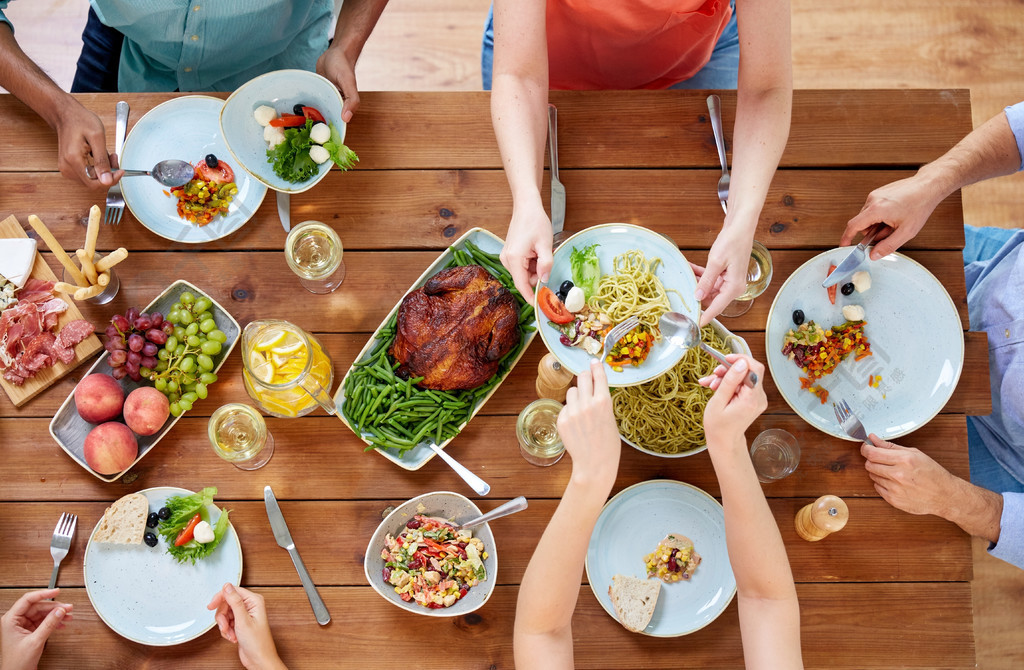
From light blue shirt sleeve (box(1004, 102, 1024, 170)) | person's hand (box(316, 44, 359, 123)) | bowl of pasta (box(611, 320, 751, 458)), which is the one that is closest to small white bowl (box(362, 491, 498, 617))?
bowl of pasta (box(611, 320, 751, 458))

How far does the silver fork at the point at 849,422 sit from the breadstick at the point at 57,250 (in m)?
2.29

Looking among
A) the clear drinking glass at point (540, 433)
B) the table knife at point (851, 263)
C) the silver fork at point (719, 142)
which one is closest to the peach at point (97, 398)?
the clear drinking glass at point (540, 433)

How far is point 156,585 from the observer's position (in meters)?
1.98

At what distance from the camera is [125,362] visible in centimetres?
203

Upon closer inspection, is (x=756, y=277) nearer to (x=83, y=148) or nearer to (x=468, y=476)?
(x=468, y=476)

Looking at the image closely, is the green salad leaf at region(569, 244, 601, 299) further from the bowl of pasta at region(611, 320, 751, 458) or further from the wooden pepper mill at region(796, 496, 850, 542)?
the wooden pepper mill at region(796, 496, 850, 542)

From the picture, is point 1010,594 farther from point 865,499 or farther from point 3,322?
point 3,322

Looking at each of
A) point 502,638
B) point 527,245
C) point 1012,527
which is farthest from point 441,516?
point 1012,527

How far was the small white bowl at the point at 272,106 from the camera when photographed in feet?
6.70

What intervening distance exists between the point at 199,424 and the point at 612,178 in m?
1.51

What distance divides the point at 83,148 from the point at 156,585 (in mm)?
1358

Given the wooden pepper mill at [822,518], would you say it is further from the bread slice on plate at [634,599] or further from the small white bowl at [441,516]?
the small white bowl at [441,516]

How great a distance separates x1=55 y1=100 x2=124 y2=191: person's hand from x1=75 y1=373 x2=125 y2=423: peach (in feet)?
2.05

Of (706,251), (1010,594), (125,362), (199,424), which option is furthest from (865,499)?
(125,362)
